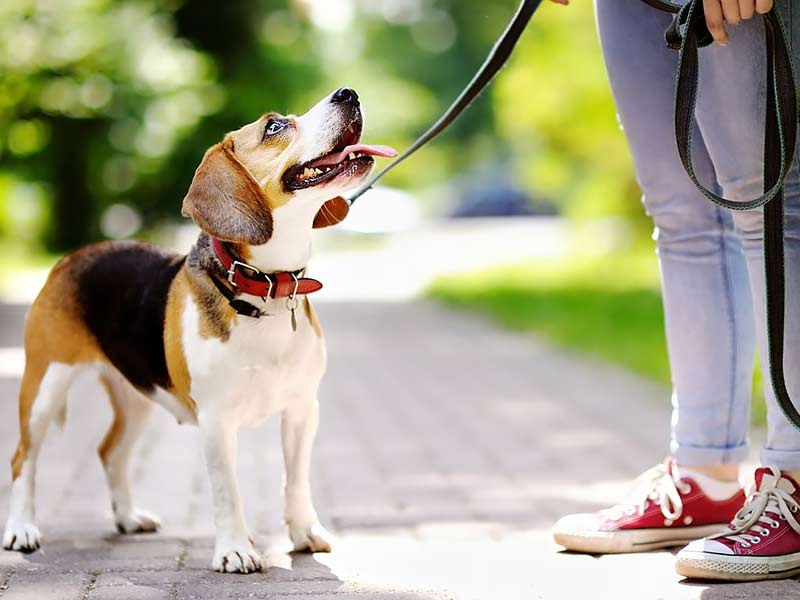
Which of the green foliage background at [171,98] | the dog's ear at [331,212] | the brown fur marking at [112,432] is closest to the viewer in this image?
the dog's ear at [331,212]

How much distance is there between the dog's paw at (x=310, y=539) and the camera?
12.8 ft

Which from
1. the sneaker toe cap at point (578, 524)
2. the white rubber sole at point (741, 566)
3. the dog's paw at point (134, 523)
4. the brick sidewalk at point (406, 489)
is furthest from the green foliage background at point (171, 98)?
the white rubber sole at point (741, 566)

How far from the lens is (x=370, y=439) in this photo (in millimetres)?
6656

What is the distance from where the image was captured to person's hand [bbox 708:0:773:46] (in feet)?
10.2

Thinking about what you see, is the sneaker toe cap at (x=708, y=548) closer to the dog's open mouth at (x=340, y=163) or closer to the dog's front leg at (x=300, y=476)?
the dog's front leg at (x=300, y=476)

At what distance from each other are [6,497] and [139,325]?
1537 millimetres

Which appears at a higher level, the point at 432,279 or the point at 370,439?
the point at 370,439

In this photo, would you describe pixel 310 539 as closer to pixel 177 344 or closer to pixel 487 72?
pixel 177 344

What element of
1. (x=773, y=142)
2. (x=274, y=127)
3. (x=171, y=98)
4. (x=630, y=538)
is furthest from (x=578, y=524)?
(x=171, y=98)

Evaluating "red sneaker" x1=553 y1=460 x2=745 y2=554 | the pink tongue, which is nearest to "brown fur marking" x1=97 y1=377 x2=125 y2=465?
the pink tongue

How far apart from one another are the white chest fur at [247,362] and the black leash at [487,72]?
51 cm

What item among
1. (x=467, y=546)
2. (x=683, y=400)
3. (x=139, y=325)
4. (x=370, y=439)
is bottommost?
(x=370, y=439)

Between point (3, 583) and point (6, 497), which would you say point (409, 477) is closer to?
point (6, 497)

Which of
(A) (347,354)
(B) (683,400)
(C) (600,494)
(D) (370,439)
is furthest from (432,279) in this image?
(B) (683,400)
